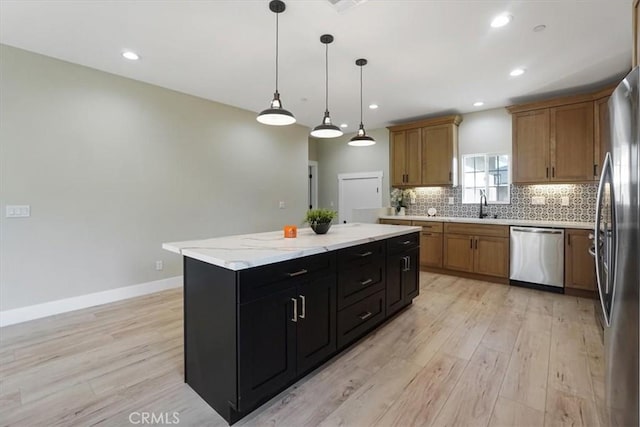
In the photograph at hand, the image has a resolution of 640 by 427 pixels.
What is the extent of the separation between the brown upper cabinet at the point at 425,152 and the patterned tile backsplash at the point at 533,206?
38cm

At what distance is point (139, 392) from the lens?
192 cm

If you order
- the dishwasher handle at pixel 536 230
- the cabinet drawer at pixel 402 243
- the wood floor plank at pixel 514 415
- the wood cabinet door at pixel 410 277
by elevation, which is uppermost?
the dishwasher handle at pixel 536 230

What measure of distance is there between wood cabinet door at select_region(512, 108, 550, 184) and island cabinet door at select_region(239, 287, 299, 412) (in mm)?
4240

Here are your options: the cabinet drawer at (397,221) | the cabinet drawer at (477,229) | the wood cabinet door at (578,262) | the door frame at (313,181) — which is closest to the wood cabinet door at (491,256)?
the cabinet drawer at (477,229)

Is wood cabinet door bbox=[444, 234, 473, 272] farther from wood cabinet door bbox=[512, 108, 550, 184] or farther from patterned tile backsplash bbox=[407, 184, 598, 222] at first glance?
wood cabinet door bbox=[512, 108, 550, 184]

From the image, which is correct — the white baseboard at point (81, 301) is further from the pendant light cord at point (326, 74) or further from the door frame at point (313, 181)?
the door frame at point (313, 181)

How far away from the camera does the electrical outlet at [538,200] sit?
4484 mm

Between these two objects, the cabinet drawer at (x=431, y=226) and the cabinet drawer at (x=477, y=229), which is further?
the cabinet drawer at (x=431, y=226)

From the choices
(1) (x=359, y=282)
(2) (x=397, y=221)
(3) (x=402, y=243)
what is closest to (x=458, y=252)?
(2) (x=397, y=221)

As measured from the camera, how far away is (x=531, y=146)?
432 cm

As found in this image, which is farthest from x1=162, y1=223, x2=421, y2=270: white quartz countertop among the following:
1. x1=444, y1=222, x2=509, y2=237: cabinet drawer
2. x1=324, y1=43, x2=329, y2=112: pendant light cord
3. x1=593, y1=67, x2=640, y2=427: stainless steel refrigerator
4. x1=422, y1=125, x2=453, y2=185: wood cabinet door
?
x1=422, y1=125, x2=453, y2=185: wood cabinet door

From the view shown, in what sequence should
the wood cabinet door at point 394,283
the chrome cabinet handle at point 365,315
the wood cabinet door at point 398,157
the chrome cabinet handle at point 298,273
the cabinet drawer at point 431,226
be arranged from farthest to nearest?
the wood cabinet door at point 398,157 → the cabinet drawer at point 431,226 → the wood cabinet door at point 394,283 → the chrome cabinet handle at point 365,315 → the chrome cabinet handle at point 298,273

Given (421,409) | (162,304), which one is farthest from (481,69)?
(162,304)

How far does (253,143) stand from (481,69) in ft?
11.6
